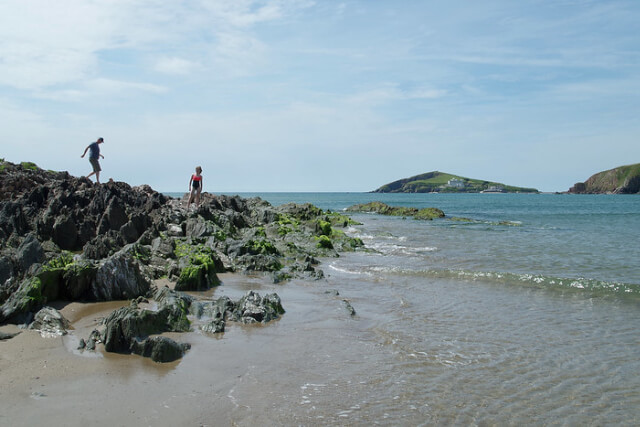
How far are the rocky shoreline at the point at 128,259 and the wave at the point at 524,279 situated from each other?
2.47 m

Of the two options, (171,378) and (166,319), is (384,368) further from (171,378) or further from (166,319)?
(166,319)

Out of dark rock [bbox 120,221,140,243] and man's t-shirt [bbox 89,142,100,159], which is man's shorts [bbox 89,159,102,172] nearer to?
man's t-shirt [bbox 89,142,100,159]

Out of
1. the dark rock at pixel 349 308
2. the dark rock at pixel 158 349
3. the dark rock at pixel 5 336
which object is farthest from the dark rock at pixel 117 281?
the dark rock at pixel 349 308

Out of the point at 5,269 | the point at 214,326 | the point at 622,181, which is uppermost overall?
the point at 622,181

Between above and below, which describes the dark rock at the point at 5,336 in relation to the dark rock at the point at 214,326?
above

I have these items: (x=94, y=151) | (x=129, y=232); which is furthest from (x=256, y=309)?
(x=94, y=151)

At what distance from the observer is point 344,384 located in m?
5.80

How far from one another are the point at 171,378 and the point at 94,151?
657 inches

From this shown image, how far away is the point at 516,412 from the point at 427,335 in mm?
2830

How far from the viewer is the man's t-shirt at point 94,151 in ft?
62.8

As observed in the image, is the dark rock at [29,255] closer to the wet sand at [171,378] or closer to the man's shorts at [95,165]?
the wet sand at [171,378]

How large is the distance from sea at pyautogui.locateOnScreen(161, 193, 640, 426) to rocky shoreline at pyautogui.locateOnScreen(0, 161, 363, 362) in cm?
83

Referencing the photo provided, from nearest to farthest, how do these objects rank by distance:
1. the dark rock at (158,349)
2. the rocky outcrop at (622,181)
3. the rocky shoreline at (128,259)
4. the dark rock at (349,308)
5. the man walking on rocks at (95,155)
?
the dark rock at (158,349)
the rocky shoreline at (128,259)
the dark rock at (349,308)
the man walking on rocks at (95,155)
the rocky outcrop at (622,181)

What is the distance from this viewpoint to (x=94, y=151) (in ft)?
63.9
